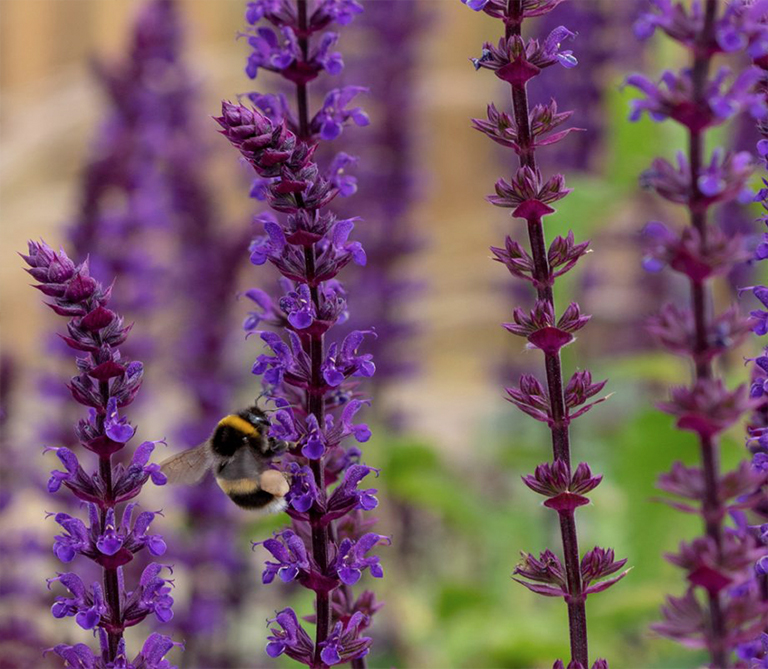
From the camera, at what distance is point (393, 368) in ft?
8.22

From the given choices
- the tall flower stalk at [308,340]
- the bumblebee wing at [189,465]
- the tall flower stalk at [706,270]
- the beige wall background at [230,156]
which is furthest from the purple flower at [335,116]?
the beige wall background at [230,156]

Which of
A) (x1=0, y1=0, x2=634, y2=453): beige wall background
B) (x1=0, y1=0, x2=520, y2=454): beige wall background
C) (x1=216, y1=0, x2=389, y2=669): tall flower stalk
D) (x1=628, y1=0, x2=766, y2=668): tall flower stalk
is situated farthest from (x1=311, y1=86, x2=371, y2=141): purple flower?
A: (x1=0, y1=0, x2=520, y2=454): beige wall background

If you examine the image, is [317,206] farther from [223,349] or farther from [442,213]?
[442,213]

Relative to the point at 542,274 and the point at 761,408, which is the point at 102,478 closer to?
the point at 542,274

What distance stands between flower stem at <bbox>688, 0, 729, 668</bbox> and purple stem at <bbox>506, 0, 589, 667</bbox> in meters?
0.09

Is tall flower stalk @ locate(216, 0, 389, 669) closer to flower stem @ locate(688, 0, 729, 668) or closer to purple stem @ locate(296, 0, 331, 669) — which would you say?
purple stem @ locate(296, 0, 331, 669)

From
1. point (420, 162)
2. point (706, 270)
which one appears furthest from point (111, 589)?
point (420, 162)

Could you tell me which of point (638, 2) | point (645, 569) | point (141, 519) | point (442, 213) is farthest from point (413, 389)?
point (141, 519)

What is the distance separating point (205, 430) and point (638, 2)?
1263 mm

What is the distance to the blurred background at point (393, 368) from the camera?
1779 millimetres

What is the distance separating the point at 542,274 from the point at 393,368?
1801mm

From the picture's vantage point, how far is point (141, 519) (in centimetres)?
77

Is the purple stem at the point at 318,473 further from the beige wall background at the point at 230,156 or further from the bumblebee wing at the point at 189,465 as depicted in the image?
the beige wall background at the point at 230,156

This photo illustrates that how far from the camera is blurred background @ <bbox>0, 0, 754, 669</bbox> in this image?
5.84 feet
